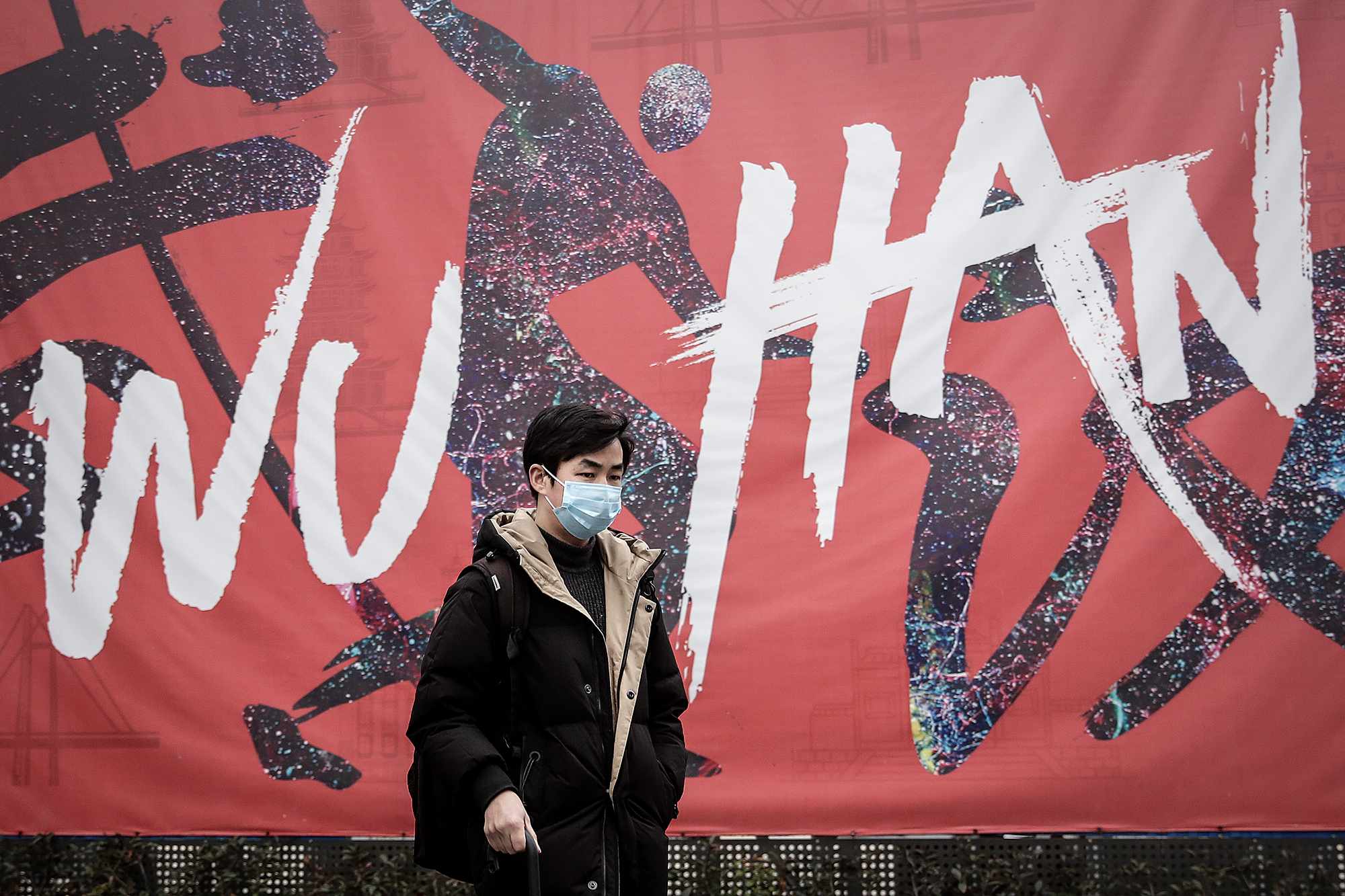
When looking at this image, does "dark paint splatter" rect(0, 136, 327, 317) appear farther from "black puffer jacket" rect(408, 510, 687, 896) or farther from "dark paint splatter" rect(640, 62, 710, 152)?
"black puffer jacket" rect(408, 510, 687, 896)

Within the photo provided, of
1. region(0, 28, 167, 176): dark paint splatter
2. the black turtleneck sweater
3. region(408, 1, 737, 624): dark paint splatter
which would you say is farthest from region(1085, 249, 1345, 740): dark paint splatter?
region(0, 28, 167, 176): dark paint splatter

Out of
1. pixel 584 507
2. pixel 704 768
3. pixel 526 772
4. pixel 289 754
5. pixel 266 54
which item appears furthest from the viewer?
pixel 266 54

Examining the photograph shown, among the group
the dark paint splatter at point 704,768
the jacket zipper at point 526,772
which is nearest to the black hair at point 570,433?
the jacket zipper at point 526,772

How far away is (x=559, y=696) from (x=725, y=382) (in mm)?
1534

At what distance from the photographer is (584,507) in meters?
1.70

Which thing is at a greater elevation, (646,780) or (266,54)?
(266,54)

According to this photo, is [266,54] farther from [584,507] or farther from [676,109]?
[584,507]

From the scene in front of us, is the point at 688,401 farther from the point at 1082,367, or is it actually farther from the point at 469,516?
the point at 1082,367

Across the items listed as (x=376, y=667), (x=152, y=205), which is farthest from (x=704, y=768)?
(x=152, y=205)

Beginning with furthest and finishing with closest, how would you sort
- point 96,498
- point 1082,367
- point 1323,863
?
point 96,498 → point 1082,367 → point 1323,863

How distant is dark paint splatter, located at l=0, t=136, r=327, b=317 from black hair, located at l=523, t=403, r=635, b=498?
1.81 metres

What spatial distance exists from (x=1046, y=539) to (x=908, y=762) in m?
0.73

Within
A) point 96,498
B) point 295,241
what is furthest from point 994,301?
point 96,498

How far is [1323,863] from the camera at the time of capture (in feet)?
8.75
